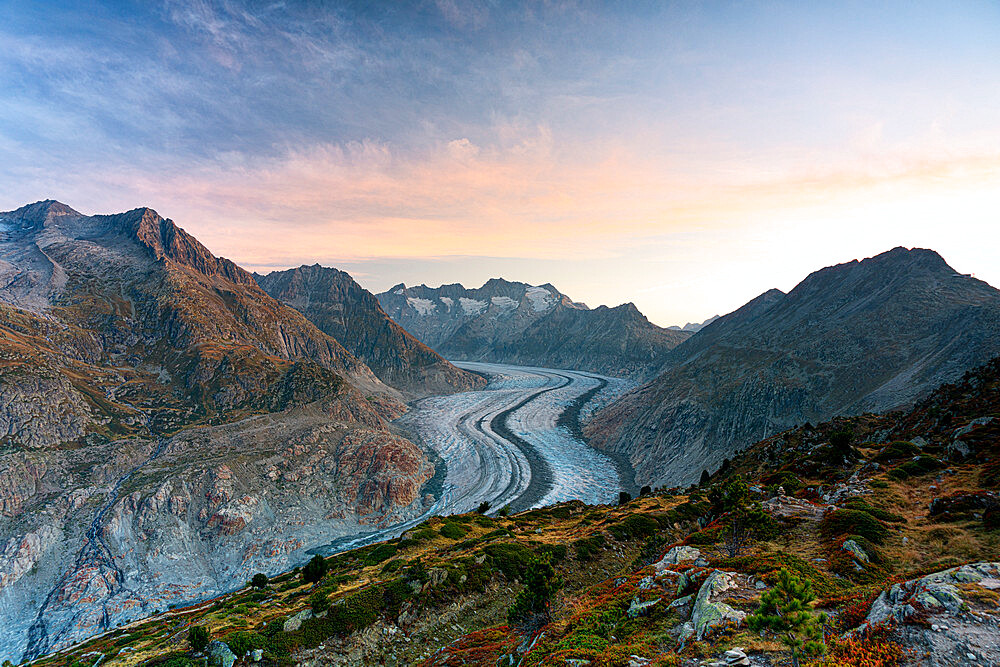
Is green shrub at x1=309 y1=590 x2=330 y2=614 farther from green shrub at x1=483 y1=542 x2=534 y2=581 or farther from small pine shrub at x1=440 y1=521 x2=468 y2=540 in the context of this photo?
small pine shrub at x1=440 y1=521 x2=468 y2=540

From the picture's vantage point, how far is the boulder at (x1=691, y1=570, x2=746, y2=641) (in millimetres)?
15570

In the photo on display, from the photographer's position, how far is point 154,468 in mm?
114938

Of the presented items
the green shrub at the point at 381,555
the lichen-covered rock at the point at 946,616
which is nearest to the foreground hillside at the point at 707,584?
the lichen-covered rock at the point at 946,616

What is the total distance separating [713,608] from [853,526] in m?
16.9

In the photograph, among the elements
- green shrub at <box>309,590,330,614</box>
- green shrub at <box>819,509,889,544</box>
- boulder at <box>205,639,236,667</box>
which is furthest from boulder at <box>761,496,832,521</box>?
boulder at <box>205,639,236,667</box>

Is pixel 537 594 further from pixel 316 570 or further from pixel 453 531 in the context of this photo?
pixel 453 531

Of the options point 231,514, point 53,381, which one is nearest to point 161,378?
point 53,381

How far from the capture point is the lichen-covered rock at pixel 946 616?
11.4 meters

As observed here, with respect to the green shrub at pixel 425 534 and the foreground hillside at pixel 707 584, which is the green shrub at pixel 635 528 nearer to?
the foreground hillside at pixel 707 584

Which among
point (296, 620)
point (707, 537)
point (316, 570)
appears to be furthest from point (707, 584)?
point (316, 570)

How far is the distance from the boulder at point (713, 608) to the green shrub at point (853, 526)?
12316 millimetres

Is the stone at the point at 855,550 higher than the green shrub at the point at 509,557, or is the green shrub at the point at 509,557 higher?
the stone at the point at 855,550

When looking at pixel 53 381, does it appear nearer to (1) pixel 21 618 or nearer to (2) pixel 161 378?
(2) pixel 161 378

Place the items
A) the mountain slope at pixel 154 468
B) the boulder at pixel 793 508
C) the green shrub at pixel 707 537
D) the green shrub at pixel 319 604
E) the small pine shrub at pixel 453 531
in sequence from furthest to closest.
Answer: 1. the mountain slope at pixel 154 468
2. the small pine shrub at pixel 453 531
3. the boulder at pixel 793 508
4. the green shrub at pixel 707 537
5. the green shrub at pixel 319 604
